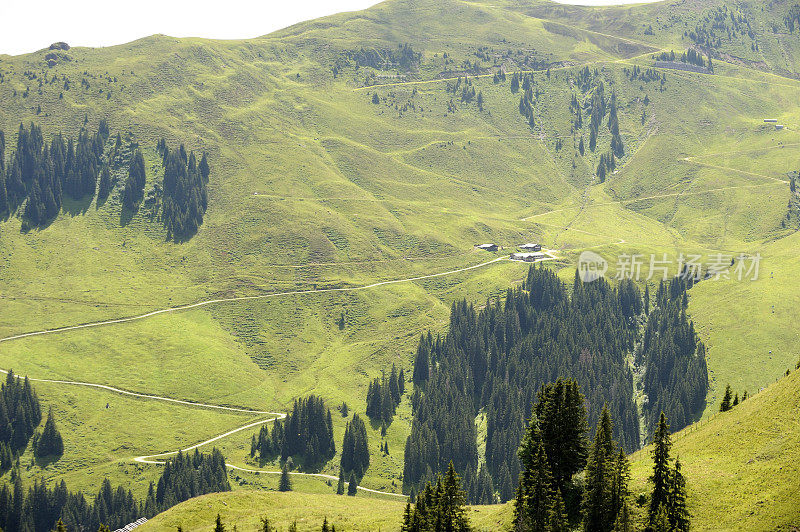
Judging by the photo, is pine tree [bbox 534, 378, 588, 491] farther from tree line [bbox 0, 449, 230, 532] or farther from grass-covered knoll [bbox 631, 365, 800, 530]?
tree line [bbox 0, 449, 230, 532]

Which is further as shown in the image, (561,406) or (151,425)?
(151,425)

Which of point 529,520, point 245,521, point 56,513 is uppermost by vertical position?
point 529,520

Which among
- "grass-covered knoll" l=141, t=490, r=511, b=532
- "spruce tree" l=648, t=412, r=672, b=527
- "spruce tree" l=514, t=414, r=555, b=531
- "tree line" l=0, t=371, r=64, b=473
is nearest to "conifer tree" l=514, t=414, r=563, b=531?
"spruce tree" l=514, t=414, r=555, b=531

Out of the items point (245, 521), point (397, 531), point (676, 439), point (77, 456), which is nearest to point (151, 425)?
point (77, 456)

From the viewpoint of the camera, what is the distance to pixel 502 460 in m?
190

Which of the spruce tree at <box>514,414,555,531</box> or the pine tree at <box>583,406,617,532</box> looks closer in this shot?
the pine tree at <box>583,406,617,532</box>

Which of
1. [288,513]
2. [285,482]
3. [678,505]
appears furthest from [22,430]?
[678,505]

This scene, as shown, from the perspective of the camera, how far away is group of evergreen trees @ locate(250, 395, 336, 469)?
189m

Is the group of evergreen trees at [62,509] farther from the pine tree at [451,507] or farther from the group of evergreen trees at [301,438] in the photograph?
the pine tree at [451,507]

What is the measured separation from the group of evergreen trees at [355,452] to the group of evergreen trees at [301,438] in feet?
19.5

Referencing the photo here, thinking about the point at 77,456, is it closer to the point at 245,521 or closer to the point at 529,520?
the point at 245,521

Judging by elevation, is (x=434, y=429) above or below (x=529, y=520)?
below

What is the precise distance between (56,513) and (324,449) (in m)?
62.8

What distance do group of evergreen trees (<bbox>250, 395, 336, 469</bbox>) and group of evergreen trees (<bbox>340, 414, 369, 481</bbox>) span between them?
593 centimetres
